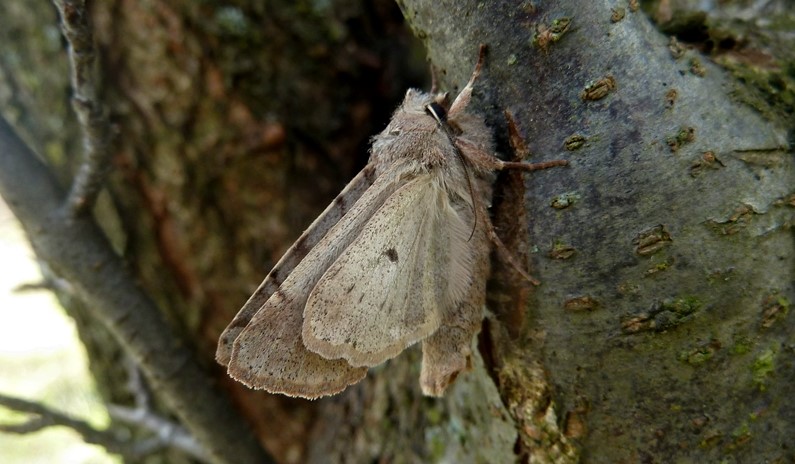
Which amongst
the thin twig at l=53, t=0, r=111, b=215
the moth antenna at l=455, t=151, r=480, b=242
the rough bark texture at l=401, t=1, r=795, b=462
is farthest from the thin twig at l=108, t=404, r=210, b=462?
the rough bark texture at l=401, t=1, r=795, b=462

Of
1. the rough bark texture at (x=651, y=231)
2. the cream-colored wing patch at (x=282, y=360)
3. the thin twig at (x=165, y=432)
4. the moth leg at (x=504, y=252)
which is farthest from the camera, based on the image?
the thin twig at (x=165, y=432)

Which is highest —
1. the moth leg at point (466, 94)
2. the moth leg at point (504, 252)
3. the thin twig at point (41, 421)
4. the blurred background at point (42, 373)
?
the moth leg at point (466, 94)

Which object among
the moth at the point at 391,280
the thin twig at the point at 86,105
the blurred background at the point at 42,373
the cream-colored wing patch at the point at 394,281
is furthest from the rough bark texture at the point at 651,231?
the blurred background at the point at 42,373

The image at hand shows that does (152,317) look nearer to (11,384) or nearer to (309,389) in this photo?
(309,389)

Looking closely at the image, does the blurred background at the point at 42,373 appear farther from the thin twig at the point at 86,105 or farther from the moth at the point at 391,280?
the moth at the point at 391,280

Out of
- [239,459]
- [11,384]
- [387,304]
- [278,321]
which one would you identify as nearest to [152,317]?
[239,459]

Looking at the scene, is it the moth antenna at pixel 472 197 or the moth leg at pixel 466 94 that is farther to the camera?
the moth antenna at pixel 472 197
